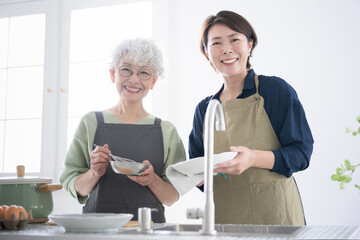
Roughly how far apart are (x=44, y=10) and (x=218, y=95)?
243 centimetres

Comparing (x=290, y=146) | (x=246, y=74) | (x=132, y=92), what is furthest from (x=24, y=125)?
(x=290, y=146)

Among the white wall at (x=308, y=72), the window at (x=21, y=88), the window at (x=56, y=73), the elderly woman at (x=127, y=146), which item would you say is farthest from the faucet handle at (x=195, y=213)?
the window at (x=21, y=88)

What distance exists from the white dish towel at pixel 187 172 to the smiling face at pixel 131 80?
51 centimetres

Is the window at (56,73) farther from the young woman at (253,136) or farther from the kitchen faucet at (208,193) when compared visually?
the kitchen faucet at (208,193)

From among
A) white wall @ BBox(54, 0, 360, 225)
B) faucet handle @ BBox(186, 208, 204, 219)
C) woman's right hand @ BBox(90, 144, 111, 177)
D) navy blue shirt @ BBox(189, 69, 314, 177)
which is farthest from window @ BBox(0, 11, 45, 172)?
faucet handle @ BBox(186, 208, 204, 219)

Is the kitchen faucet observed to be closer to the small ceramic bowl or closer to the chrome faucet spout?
the chrome faucet spout

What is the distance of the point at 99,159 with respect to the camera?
5.61 feet

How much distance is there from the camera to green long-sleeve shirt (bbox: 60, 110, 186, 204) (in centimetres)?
187

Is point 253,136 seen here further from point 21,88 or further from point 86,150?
point 21,88

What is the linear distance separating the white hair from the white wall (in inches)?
52.4

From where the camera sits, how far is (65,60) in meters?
3.77

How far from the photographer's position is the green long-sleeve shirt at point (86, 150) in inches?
73.5

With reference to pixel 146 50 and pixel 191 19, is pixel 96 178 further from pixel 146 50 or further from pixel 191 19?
pixel 191 19

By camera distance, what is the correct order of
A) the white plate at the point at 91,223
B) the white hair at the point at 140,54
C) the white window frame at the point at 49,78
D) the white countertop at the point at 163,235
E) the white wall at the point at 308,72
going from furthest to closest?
the white window frame at the point at 49,78
the white wall at the point at 308,72
the white hair at the point at 140,54
the white plate at the point at 91,223
the white countertop at the point at 163,235
